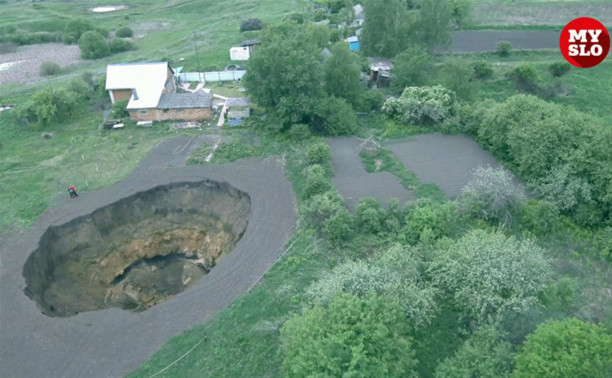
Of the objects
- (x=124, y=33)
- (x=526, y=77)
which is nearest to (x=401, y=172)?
(x=526, y=77)

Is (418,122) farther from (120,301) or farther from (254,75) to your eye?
(120,301)

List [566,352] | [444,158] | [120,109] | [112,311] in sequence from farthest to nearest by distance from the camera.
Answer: [120,109]
[444,158]
[112,311]
[566,352]

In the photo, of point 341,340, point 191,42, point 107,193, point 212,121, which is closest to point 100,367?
point 341,340

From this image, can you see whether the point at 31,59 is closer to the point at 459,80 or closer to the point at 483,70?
the point at 459,80

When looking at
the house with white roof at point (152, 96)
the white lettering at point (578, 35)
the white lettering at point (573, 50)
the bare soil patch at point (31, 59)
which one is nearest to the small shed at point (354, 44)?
the house with white roof at point (152, 96)

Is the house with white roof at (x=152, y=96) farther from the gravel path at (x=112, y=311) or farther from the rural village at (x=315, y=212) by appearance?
the gravel path at (x=112, y=311)
